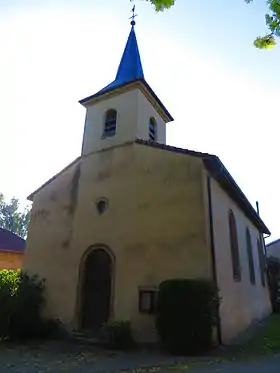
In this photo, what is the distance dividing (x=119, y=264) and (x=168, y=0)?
7547 millimetres

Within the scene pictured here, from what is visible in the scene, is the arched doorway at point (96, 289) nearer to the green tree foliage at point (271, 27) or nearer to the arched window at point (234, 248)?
the arched window at point (234, 248)

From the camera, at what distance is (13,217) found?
57500mm

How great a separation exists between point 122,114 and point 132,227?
17.8 ft

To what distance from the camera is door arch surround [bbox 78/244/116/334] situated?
33.5 ft

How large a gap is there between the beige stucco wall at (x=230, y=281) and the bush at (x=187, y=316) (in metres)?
1.43

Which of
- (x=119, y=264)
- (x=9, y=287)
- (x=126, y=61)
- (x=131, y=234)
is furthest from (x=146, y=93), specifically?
(x=9, y=287)

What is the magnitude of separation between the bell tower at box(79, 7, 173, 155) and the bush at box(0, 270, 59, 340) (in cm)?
Result: 573

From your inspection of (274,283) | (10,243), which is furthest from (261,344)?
(10,243)

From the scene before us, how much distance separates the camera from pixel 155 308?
28.6ft

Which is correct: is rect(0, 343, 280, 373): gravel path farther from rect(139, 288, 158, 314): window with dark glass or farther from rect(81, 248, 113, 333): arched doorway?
rect(81, 248, 113, 333): arched doorway

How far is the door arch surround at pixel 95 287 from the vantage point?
10211 mm

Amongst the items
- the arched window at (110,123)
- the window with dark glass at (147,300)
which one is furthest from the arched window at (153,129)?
the window with dark glass at (147,300)

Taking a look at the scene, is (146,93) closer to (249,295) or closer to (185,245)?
(185,245)

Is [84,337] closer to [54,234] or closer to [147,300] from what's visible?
[147,300]
